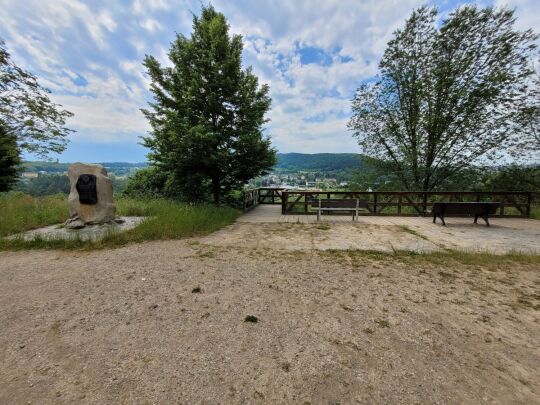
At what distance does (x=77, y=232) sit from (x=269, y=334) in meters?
6.51

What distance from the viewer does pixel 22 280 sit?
3.64 meters

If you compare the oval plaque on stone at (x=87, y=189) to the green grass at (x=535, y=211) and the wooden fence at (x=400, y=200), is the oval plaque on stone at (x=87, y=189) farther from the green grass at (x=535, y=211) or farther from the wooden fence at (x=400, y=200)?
the green grass at (x=535, y=211)

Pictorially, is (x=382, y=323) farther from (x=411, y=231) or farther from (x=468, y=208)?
(x=468, y=208)

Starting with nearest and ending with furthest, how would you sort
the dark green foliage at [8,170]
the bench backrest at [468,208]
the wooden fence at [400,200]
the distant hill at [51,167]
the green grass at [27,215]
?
the green grass at [27,215]
the bench backrest at [468,208]
the wooden fence at [400,200]
the dark green foliage at [8,170]
the distant hill at [51,167]

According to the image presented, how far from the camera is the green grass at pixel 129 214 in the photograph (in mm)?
5402

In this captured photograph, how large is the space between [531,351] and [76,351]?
4407 mm

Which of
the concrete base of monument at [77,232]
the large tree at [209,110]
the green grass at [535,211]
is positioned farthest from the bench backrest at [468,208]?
the concrete base of monument at [77,232]

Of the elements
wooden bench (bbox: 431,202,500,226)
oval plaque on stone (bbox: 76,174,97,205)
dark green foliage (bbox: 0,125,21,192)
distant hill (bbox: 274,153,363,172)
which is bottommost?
wooden bench (bbox: 431,202,500,226)

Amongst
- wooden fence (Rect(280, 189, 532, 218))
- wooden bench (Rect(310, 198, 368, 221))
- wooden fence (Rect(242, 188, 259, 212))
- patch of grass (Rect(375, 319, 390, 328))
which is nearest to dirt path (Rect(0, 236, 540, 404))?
patch of grass (Rect(375, 319, 390, 328))

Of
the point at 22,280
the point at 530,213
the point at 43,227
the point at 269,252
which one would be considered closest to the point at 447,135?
the point at 530,213

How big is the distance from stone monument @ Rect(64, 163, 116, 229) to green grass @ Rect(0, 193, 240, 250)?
119cm

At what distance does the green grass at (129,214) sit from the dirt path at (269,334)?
1408 millimetres

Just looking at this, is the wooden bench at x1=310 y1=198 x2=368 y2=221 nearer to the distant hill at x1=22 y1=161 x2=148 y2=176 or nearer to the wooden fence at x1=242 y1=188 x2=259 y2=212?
the wooden fence at x1=242 y1=188 x2=259 y2=212

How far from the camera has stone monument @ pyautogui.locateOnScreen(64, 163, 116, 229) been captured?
6750 millimetres
